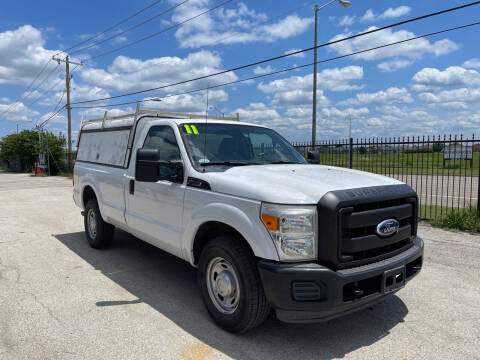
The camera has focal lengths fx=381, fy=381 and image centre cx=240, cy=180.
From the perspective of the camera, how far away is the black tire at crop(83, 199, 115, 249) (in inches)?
242

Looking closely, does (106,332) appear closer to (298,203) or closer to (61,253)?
(298,203)

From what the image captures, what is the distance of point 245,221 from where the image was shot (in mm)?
3131

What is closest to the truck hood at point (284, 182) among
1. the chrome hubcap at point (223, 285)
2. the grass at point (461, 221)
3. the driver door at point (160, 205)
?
the driver door at point (160, 205)

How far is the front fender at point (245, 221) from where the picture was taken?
298 cm

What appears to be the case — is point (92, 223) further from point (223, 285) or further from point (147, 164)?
point (223, 285)

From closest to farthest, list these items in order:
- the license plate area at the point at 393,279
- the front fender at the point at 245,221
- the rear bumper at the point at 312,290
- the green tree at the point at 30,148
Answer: the rear bumper at the point at 312,290
the front fender at the point at 245,221
the license plate area at the point at 393,279
the green tree at the point at 30,148

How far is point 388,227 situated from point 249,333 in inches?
60.9

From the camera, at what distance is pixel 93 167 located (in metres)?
6.32

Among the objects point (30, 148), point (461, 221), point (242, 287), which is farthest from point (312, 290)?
point (30, 148)

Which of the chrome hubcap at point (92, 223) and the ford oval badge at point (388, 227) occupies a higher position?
the ford oval badge at point (388, 227)

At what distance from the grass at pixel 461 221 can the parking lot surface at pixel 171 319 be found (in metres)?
1.95

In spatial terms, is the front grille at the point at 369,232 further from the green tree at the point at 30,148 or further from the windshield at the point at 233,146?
the green tree at the point at 30,148

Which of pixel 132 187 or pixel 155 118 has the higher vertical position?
pixel 155 118

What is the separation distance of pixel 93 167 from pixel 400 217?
16.0 ft
